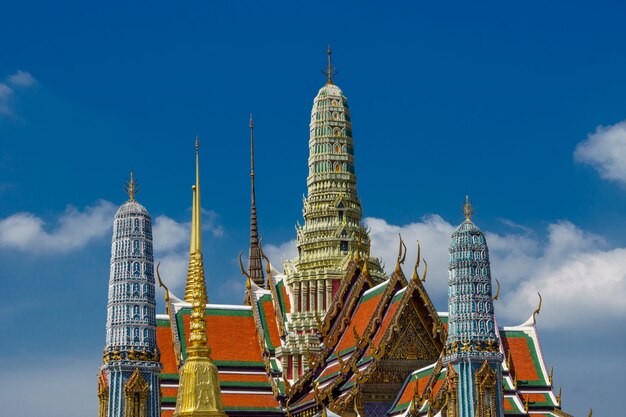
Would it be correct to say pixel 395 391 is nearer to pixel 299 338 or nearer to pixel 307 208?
pixel 299 338

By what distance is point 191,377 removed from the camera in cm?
4959

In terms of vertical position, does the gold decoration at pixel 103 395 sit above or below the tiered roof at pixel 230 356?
below

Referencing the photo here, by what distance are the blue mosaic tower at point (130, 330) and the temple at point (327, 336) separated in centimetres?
4

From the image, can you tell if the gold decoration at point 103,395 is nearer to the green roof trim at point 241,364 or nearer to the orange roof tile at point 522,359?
the green roof trim at point 241,364

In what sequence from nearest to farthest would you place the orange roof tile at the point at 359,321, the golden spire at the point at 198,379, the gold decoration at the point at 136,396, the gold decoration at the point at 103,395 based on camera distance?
the golden spire at the point at 198,379
the gold decoration at the point at 136,396
the gold decoration at the point at 103,395
the orange roof tile at the point at 359,321

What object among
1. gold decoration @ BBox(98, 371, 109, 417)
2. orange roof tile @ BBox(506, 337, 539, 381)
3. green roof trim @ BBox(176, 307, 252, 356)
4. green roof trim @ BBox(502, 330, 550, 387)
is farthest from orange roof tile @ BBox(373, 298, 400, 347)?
gold decoration @ BBox(98, 371, 109, 417)

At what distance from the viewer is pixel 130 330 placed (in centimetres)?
5212

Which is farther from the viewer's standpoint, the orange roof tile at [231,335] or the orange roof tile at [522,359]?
the orange roof tile at [231,335]

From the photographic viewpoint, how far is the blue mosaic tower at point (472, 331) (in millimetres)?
53344

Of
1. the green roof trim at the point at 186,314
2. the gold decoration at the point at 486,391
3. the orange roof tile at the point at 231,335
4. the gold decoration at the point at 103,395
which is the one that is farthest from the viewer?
the orange roof tile at the point at 231,335

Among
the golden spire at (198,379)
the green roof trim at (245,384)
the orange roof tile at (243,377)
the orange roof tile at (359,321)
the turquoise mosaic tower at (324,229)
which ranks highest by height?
the turquoise mosaic tower at (324,229)

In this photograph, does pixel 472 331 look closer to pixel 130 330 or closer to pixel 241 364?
pixel 130 330

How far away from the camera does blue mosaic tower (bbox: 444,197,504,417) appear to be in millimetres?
53344

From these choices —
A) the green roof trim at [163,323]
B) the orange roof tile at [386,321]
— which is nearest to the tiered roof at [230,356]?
the green roof trim at [163,323]
